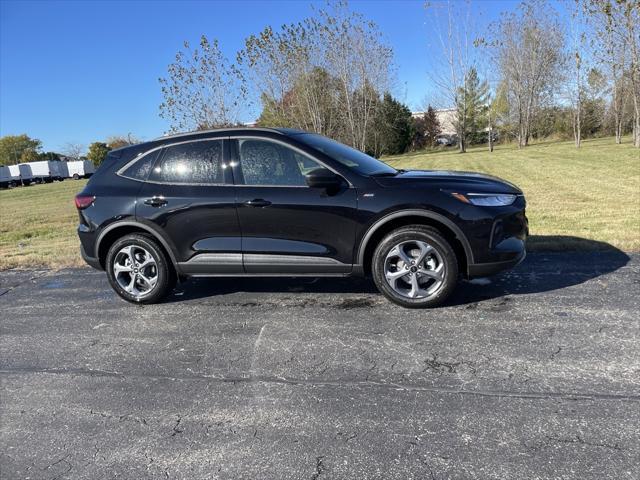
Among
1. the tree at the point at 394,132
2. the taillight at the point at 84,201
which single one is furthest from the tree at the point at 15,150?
the taillight at the point at 84,201

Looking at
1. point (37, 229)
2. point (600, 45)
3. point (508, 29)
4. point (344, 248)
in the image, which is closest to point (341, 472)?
point (344, 248)

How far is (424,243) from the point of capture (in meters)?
4.33

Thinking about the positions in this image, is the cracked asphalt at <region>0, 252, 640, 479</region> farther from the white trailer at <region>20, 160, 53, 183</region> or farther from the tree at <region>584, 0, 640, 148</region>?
the white trailer at <region>20, 160, 53, 183</region>

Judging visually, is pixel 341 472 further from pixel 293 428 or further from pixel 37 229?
pixel 37 229

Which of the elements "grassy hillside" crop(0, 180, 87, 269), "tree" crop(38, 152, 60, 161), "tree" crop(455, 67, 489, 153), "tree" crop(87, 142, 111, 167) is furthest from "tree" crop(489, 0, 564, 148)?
"tree" crop(38, 152, 60, 161)

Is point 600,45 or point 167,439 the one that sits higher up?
point 600,45

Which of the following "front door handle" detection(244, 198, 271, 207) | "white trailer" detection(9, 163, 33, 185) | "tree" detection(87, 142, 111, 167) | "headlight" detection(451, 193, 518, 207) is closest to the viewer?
"headlight" detection(451, 193, 518, 207)

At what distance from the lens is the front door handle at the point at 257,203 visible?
4557 millimetres

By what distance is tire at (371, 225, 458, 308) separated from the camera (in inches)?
169

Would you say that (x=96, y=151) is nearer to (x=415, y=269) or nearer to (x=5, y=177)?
(x=5, y=177)

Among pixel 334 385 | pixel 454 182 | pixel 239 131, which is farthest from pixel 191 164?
pixel 334 385

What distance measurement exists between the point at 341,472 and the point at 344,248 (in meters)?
2.37

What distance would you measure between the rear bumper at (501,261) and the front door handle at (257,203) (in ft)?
6.43

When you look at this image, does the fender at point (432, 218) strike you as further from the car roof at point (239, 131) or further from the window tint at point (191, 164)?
the window tint at point (191, 164)
